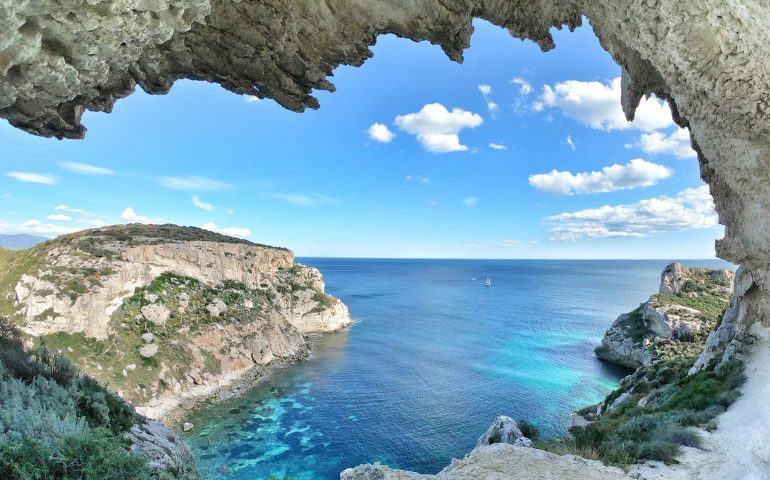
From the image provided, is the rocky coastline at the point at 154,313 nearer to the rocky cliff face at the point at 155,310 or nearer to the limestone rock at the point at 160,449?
the rocky cliff face at the point at 155,310

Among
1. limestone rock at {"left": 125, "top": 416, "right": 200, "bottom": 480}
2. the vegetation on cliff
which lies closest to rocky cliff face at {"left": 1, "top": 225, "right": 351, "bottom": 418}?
limestone rock at {"left": 125, "top": 416, "right": 200, "bottom": 480}

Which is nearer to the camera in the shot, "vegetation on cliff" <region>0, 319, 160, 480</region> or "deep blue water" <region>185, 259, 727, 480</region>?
"vegetation on cliff" <region>0, 319, 160, 480</region>

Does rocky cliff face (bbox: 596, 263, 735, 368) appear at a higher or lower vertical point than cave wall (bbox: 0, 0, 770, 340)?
lower

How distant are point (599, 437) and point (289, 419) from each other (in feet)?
94.4

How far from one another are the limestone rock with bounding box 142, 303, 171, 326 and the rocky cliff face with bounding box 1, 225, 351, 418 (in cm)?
10

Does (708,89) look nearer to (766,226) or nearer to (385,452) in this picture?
(766,226)

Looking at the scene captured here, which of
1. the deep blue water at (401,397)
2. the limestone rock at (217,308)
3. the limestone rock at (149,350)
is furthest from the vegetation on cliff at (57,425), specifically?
the limestone rock at (217,308)

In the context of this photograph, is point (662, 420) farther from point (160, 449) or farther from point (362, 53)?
point (362, 53)

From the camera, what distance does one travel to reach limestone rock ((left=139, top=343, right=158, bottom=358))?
37.8m

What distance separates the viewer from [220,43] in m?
13.6

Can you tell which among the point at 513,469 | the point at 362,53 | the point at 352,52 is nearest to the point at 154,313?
the point at 352,52

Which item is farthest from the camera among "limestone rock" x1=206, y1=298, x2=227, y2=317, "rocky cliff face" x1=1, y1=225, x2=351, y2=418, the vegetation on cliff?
"limestone rock" x1=206, y1=298, x2=227, y2=317

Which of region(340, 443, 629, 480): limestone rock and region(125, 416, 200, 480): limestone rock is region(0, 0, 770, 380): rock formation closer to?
region(125, 416, 200, 480): limestone rock

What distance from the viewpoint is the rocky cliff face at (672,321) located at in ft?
151
